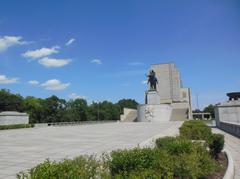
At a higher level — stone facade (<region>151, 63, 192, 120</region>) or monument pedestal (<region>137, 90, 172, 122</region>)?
stone facade (<region>151, 63, 192, 120</region>)

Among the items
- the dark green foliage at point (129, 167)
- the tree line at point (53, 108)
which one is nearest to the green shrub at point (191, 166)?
the dark green foliage at point (129, 167)

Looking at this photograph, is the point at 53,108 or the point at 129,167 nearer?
the point at 129,167

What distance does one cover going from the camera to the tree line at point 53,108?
70.4m

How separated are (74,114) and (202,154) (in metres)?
80.7

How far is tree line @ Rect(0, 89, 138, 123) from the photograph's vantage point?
7036cm

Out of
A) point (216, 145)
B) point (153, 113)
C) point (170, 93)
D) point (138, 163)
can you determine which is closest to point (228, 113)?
point (216, 145)

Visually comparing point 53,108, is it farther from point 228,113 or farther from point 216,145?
point 216,145

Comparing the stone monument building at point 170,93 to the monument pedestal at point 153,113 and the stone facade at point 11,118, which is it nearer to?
the monument pedestal at point 153,113

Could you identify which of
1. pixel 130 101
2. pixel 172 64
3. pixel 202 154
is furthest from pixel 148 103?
pixel 130 101

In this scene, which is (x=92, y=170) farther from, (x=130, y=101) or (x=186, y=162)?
(x=130, y=101)

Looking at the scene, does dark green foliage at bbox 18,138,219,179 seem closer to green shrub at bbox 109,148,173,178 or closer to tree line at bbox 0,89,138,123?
green shrub at bbox 109,148,173,178

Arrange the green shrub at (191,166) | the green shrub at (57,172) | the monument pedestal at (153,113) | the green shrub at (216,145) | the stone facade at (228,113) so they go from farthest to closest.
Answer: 1. the monument pedestal at (153,113)
2. the stone facade at (228,113)
3. the green shrub at (216,145)
4. the green shrub at (191,166)
5. the green shrub at (57,172)

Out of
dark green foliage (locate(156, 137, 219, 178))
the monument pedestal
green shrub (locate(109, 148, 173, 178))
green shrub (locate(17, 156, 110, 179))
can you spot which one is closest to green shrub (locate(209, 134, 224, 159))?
dark green foliage (locate(156, 137, 219, 178))

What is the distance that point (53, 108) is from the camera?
263 ft
